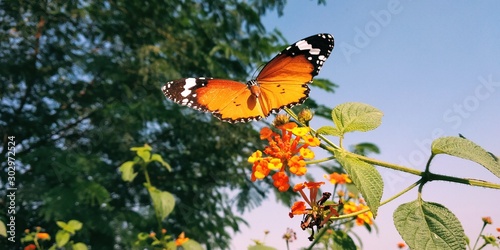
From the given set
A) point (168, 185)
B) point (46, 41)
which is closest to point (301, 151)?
point (168, 185)

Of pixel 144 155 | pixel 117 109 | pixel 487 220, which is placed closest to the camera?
pixel 487 220

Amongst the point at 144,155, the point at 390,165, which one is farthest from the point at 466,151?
the point at 144,155

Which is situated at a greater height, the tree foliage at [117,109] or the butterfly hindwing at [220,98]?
the butterfly hindwing at [220,98]

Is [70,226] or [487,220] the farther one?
[70,226]

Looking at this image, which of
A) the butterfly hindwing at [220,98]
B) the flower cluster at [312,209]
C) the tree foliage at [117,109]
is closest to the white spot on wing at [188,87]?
the butterfly hindwing at [220,98]

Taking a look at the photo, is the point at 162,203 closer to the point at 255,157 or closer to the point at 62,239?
the point at 62,239

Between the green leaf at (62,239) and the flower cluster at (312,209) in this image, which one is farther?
the green leaf at (62,239)

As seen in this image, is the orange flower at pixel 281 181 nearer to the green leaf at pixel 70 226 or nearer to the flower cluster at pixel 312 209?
the flower cluster at pixel 312 209
